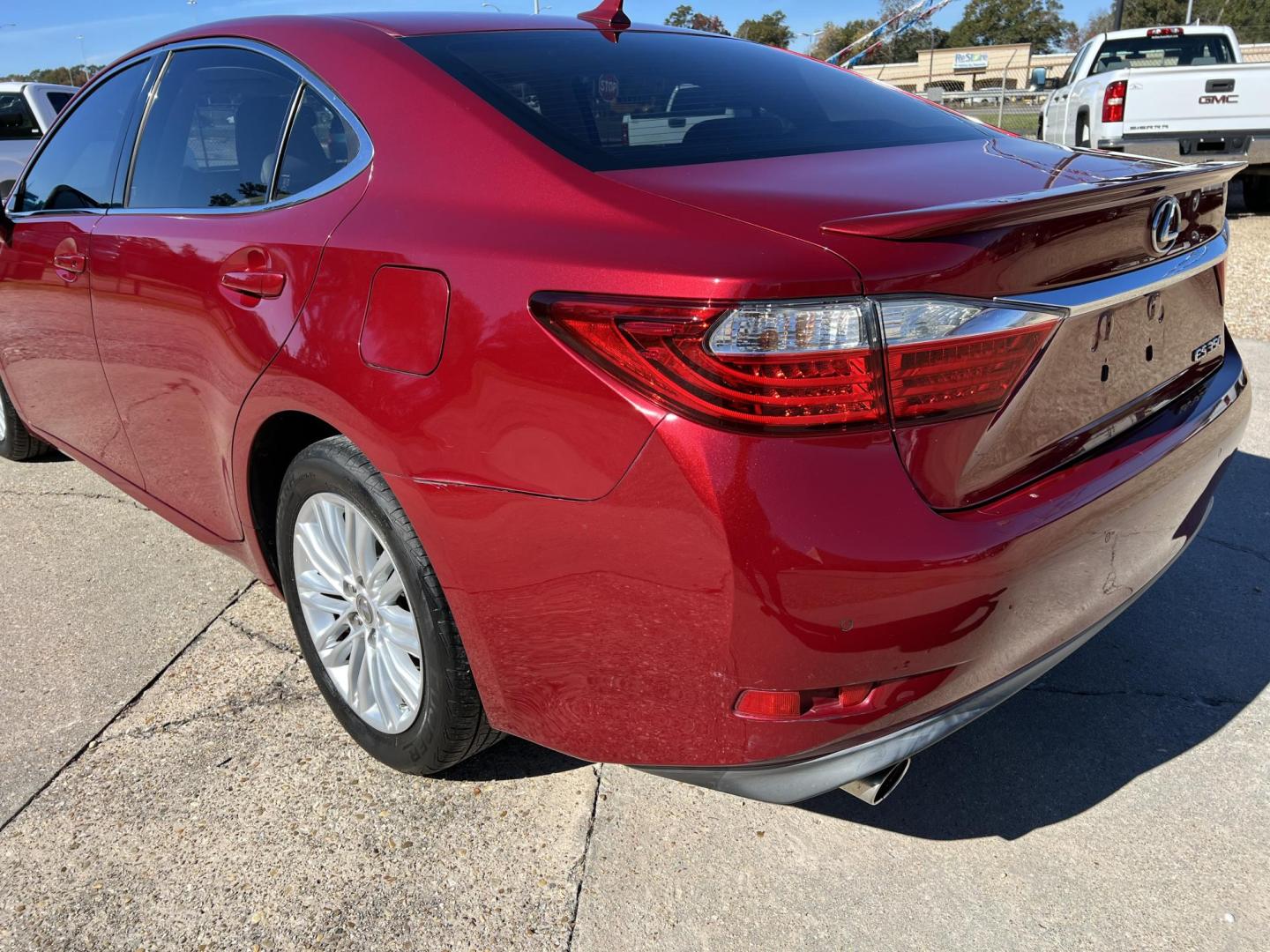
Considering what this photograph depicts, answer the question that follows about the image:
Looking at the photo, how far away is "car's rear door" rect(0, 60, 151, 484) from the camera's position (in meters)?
3.23

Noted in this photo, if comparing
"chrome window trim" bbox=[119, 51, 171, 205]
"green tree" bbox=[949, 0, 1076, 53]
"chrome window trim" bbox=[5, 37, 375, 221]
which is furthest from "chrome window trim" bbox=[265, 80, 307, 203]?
"green tree" bbox=[949, 0, 1076, 53]

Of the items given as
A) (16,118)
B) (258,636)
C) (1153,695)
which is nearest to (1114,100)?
(1153,695)

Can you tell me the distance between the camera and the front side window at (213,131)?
2562 mm

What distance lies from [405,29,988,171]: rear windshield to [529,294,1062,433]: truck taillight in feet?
1.50

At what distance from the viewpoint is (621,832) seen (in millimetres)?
2289

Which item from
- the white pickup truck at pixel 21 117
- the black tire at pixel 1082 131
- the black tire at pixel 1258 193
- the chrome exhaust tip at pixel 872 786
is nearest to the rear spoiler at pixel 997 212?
the chrome exhaust tip at pixel 872 786

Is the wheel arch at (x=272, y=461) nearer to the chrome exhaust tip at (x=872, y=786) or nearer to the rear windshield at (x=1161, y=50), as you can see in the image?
the chrome exhaust tip at (x=872, y=786)

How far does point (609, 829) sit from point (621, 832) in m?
0.03

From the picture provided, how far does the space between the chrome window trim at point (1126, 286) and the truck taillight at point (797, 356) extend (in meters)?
0.14

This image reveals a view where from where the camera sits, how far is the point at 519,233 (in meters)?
1.84

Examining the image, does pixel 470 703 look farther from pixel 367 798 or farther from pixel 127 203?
pixel 127 203

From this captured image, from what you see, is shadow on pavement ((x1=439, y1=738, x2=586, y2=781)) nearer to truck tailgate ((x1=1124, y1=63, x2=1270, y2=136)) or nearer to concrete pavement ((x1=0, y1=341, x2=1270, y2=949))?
concrete pavement ((x1=0, y1=341, x2=1270, y2=949))

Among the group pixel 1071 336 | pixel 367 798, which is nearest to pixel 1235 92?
pixel 1071 336

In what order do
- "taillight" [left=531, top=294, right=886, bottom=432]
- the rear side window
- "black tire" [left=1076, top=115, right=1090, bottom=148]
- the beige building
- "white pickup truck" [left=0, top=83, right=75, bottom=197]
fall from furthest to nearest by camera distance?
the beige building, "white pickup truck" [left=0, top=83, right=75, bottom=197], the rear side window, "black tire" [left=1076, top=115, right=1090, bottom=148], "taillight" [left=531, top=294, right=886, bottom=432]
